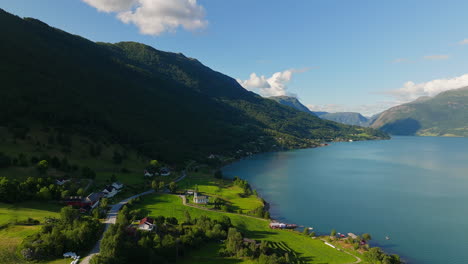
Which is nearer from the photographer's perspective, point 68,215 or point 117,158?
point 68,215

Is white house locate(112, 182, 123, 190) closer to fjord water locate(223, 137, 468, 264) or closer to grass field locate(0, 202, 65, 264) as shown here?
grass field locate(0, 202, 65, 264)

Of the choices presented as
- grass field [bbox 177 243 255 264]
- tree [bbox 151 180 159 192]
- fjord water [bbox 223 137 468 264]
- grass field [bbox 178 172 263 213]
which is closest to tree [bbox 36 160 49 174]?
tree [bbox 151 180 159 192]

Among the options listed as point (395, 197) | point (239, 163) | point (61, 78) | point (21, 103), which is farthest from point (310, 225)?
point (61, 78)

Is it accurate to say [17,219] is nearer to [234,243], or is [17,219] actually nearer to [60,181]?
[60,181]

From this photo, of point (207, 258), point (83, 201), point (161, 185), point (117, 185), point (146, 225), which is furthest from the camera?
point (161, 185)

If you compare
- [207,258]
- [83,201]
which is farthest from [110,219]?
[207,258]

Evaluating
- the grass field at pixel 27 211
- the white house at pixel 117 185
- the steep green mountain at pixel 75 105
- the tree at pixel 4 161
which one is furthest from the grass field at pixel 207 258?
the steep green mountain at pixel 75 105

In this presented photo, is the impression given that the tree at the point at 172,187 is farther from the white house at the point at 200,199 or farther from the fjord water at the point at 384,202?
the fjord water at the point at 384,202
